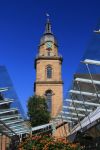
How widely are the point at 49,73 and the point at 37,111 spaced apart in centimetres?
1719

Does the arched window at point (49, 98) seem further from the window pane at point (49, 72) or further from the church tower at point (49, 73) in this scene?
the window pane at point (49, 72)

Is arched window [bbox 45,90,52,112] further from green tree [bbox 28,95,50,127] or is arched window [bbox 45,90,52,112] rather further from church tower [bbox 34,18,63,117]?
green tree [bbox 28,95,50,127]

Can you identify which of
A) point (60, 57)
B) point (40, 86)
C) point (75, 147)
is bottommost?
point (75, 147)

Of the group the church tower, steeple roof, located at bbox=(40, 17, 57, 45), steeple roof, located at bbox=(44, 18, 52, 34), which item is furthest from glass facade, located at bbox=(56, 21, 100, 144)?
steeple roof, located at bbox=(44, 18, 52, 34)

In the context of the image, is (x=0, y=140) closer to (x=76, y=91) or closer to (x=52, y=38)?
(x=76, y=91)

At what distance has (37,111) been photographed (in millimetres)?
57844

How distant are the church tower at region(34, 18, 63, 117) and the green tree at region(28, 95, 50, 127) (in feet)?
30.7

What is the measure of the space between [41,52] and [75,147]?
2424 inches

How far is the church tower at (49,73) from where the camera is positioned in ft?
235

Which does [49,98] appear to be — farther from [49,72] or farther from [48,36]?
[48,36]

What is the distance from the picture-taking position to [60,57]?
246ft

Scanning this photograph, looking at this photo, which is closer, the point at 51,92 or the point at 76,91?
the point at 76,91

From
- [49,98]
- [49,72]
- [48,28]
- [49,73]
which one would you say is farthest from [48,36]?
[49,98]

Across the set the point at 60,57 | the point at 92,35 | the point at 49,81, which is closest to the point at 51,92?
the point at 49,81
